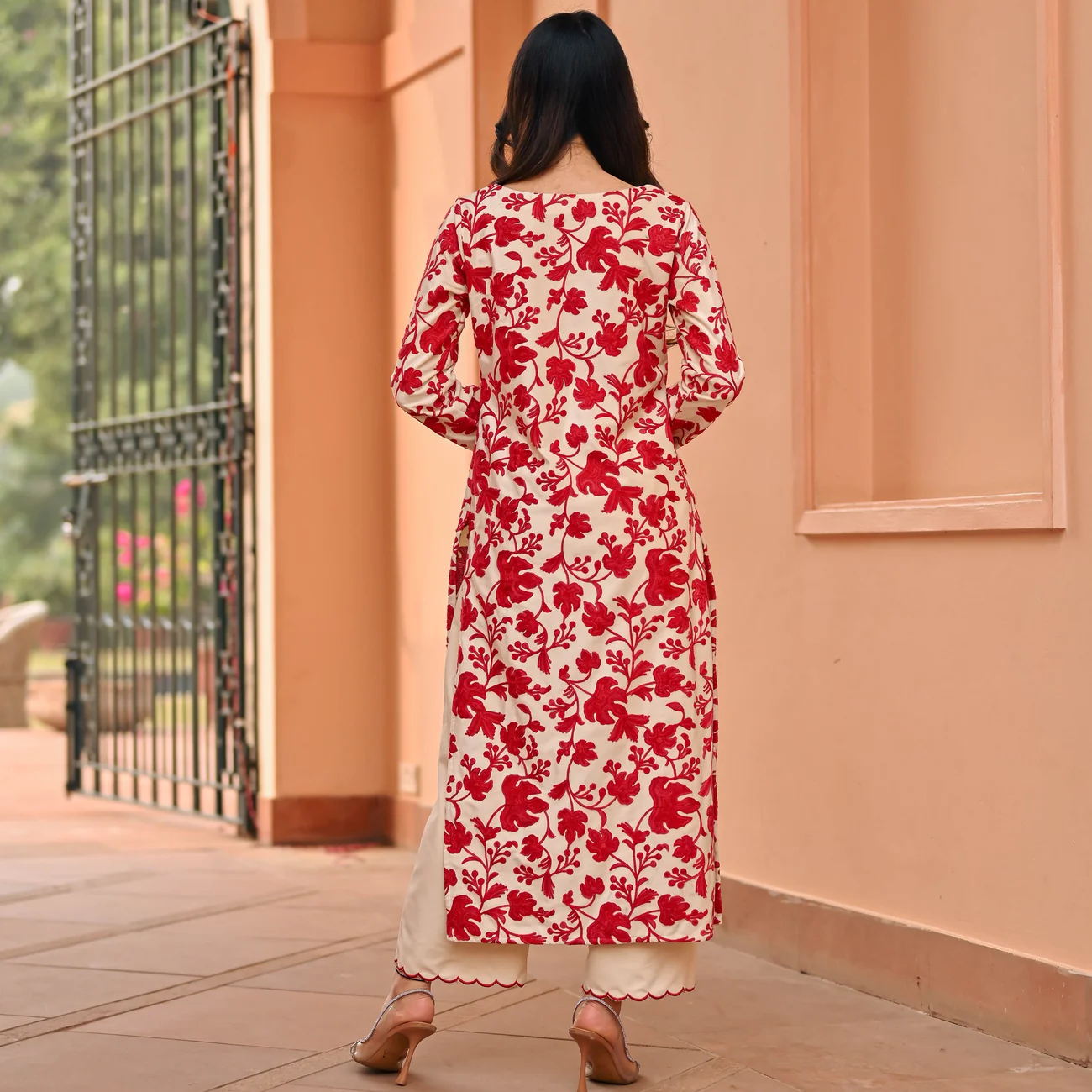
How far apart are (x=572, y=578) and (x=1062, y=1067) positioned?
1.23m

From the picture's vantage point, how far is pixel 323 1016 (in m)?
3.12

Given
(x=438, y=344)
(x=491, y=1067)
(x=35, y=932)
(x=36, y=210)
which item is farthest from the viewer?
(x=36, y=210)

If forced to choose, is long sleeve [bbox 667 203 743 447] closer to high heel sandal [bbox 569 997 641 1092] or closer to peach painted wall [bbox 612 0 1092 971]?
peach painted wall [bbox 612 0 1092 971]

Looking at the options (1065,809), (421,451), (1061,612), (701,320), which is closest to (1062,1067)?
(1065,809)

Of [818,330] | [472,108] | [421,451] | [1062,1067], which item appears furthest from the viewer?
[421,451]

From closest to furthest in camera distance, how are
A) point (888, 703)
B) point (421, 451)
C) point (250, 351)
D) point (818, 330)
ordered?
point (888, 703) → point (818, 330) → point (421, 451) → point (250, 351)

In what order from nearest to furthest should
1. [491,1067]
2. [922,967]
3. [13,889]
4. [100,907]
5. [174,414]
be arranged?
1. [491,1067]
2. [922,967]
3. [100,907]
4. [13,889]
5. [174,414]

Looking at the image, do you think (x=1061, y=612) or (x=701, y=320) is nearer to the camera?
(x=701, y=320)

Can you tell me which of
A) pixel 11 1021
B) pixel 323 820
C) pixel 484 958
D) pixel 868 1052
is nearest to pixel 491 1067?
pixel 484 958

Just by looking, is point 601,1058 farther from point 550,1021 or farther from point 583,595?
point 583,595

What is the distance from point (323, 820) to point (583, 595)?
3126 millimetres

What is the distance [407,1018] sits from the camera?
2.65 meters

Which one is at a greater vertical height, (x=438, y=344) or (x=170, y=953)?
(x=438, y=344)

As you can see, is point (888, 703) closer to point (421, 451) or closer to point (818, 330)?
point (818, 330)
